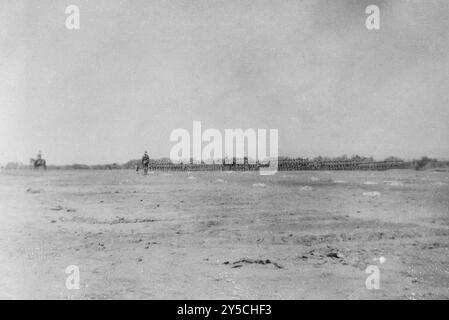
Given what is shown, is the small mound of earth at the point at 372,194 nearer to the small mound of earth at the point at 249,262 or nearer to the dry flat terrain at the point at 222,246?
the dry flat terrain at the point at 222,246

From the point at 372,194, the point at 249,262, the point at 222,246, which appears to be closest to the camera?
the point at 249,262

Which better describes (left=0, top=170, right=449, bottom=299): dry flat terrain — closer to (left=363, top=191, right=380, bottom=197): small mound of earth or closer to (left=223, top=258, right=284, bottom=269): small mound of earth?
(left=223, top=258, right=284, bottom=269): small mound of earth

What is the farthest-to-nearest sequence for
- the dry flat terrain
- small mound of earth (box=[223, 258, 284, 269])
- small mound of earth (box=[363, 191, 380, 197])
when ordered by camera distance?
small mound of earth (box=[363, 191, 380, 197]) < small mound of earth (box=[223, 258, 284, 269]) < the dry flat terrain

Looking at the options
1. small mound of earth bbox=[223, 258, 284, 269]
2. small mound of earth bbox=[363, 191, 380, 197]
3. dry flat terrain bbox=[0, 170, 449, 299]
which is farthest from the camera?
small mound of earth bbox=[363, 191, 380, 197]

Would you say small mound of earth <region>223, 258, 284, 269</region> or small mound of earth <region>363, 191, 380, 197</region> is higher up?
small mound of earth <region>363, 191, 380, 197</region>

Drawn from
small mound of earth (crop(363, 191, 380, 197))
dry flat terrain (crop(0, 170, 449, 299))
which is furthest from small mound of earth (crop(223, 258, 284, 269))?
small mound of earth (crop(363, 191, 380, 197))

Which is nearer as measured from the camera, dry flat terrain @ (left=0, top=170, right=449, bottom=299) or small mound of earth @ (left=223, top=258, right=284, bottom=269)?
dry flat terrain @ (left=0, top=170, right=449, bottom=299)

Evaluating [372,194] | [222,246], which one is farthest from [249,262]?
[372,194]

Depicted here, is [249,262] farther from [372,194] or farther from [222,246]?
[372,194]
